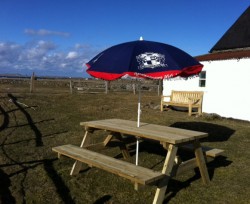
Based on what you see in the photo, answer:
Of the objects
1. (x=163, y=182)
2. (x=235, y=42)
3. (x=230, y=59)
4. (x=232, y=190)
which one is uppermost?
(x=235, y=42)

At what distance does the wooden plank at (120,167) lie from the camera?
14.4 ft

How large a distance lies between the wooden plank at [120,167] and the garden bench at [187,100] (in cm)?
1011

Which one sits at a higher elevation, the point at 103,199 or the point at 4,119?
the point at 4,119

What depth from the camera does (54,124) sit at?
1183 centimetres

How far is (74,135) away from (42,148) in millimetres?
1795

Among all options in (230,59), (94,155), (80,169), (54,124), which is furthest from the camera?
(230,59)

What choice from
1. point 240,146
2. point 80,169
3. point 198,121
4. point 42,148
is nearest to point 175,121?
point 198,121

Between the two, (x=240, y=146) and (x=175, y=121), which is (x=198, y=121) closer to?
(x=175, y=121)

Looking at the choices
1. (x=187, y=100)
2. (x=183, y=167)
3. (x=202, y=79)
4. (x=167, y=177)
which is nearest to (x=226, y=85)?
(x=202, y=79)

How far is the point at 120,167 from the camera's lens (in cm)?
488

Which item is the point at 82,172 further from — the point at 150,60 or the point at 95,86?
the point at 95,86

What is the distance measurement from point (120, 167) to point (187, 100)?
1200 cm

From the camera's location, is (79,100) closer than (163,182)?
No

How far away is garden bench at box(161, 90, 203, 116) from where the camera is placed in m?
15.3
